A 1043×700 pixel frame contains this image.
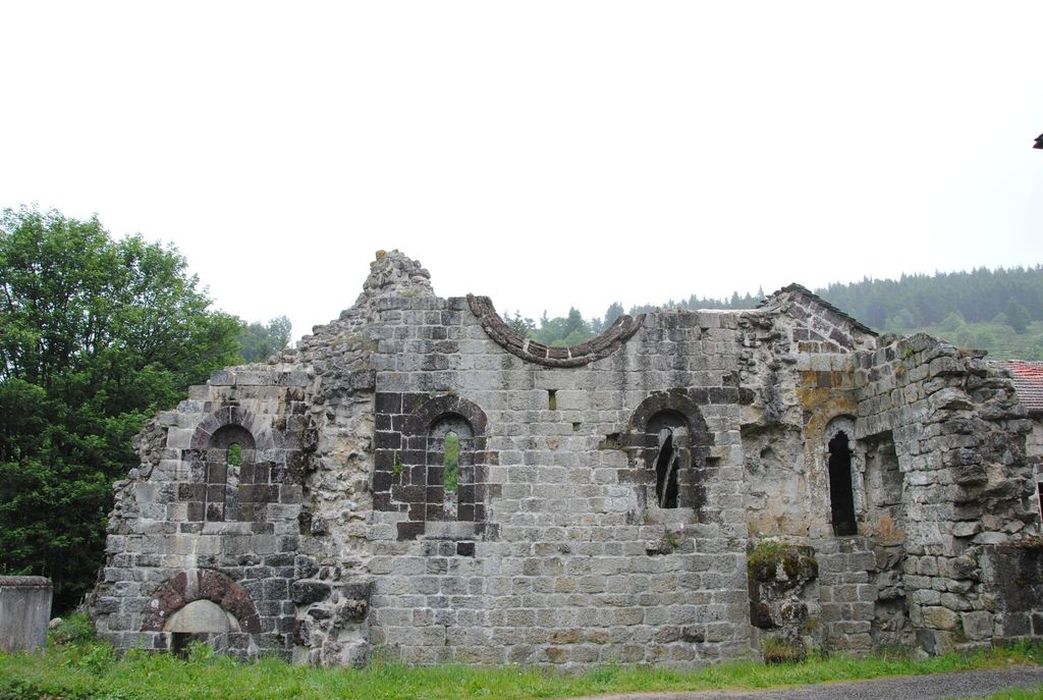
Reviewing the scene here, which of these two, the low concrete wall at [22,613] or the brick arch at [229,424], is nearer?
the low concrete wall at [22,613]

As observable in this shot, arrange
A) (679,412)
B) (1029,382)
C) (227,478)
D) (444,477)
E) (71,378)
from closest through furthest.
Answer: (444,477)
(679,412)
(227,478)
(71,378)
(1029,382)

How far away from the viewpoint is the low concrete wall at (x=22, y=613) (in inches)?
479

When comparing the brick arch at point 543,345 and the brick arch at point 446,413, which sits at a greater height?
the brick arch at point 543,345

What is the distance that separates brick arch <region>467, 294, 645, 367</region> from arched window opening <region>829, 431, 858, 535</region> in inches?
165

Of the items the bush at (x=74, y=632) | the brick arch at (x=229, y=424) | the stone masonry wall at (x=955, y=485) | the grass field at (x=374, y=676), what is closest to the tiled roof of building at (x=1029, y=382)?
the stone masonry wall at (x=955, y=485)

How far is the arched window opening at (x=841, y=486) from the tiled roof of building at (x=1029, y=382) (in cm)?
1330

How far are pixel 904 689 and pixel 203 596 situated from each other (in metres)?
10.1

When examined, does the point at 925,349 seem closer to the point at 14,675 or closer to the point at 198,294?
the point at 14,675

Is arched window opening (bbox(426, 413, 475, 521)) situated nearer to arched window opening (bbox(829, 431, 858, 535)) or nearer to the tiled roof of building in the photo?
arched window opening (bbox(829, 431, 858, 535))

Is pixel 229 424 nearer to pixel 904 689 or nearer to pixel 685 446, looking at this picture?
pixel 685 446

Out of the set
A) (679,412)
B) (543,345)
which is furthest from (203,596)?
(679,412)

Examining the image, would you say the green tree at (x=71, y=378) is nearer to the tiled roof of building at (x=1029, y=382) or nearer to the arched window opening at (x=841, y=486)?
the arched window opening at (x=841, y=486)

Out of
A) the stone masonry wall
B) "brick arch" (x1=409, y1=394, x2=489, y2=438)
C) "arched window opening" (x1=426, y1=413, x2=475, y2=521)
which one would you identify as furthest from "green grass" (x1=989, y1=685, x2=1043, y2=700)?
"brick arch" (x1=409, y1=394, x2=489, y2=438)

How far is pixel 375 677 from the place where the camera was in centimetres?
1146
